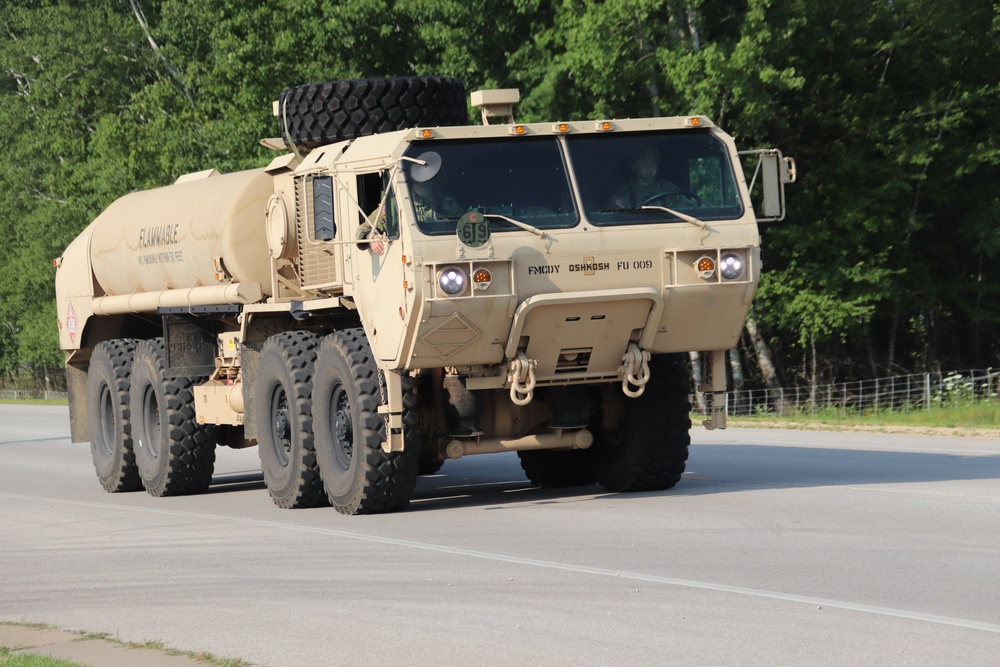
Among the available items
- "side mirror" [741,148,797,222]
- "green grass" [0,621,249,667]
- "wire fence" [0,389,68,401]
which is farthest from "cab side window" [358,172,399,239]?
"wire fence" [0,389,68,401]

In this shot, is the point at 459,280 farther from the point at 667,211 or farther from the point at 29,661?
the point at 29,661

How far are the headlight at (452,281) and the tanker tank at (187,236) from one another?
3524 mm

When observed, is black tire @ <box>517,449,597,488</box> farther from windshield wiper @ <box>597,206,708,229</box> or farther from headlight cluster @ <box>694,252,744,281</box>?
windshield wiper @ <box>597,206,708,229</box>

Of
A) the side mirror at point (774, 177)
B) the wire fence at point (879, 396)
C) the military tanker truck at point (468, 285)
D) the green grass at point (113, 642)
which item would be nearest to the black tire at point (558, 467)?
the military tanker truck at point (468, 285)

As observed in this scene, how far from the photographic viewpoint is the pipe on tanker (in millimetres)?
14844

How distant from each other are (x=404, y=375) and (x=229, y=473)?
291 inches

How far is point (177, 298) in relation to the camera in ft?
53.2

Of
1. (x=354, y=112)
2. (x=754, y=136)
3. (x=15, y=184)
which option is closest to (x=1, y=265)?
(x=15, y=184)

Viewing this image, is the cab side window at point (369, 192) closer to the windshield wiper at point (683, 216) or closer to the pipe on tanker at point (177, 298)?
the windshield wiper at point (683, 216)

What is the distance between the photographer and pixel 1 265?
56.1m

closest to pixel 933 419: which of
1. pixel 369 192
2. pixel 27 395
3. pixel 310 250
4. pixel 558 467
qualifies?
pixel 558 467

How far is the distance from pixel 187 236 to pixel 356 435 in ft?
13.6

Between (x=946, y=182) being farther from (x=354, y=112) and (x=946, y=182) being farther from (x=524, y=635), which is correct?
(x=524, y=635)

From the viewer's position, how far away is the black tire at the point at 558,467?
14.9 m
